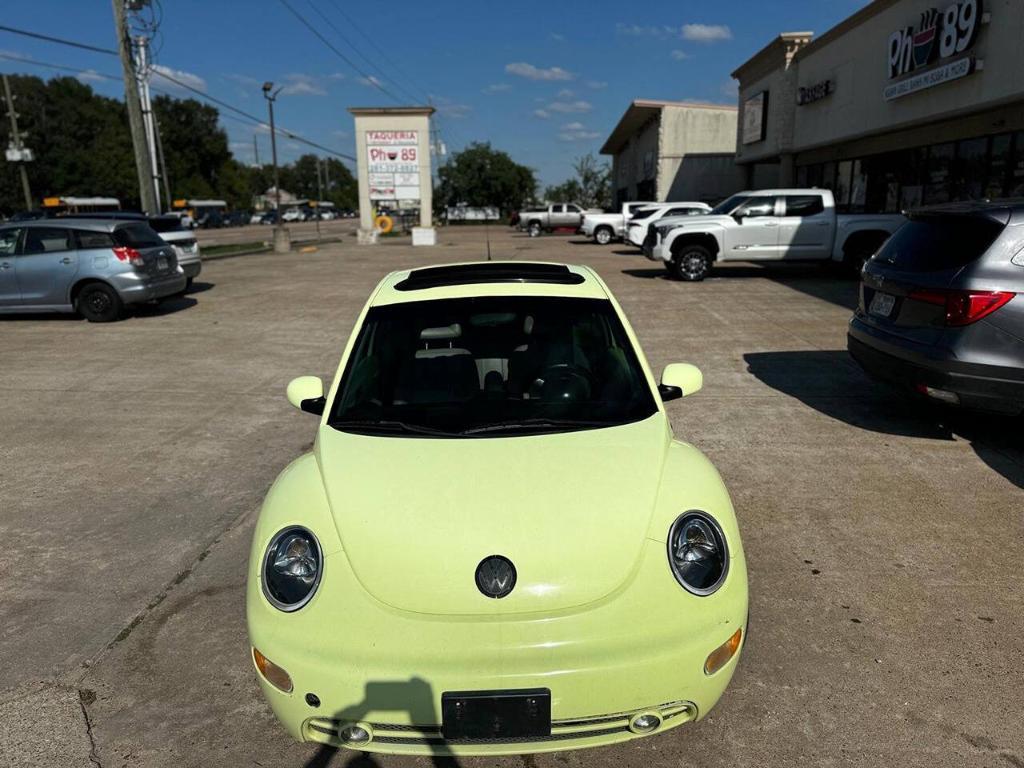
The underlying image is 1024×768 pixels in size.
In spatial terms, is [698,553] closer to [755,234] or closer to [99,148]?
[755,234]

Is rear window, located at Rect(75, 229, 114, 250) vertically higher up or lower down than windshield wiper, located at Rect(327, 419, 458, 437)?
higher up

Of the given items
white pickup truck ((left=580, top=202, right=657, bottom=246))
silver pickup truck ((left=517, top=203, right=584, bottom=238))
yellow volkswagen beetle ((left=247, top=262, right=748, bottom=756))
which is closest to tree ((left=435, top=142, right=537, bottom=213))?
silver pickup truck ((left=517, top=203, right=584, bottom=238))

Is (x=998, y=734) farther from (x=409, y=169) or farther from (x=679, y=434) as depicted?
(x=409, y=169)

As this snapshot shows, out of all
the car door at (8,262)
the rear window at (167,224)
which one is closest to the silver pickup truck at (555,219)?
the rear window at (167,224)

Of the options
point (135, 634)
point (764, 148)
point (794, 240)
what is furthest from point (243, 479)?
point (764, 148)

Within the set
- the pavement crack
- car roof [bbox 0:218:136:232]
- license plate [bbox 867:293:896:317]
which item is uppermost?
car roof [bbox 0:218:136:232]

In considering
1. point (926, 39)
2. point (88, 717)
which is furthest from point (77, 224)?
point (926, 39)

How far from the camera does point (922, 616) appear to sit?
11.2 ft

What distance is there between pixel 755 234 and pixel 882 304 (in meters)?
11.1

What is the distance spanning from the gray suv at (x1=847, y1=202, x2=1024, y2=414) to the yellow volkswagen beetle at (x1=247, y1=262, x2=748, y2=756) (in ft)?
10.7

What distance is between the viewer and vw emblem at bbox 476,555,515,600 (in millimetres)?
2279

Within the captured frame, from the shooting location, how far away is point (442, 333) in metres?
3.61

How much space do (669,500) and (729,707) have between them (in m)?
0.91

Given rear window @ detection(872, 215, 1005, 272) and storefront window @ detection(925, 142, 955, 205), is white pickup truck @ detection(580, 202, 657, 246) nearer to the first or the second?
storefront window @ detection(925, 142, 955, 205)
